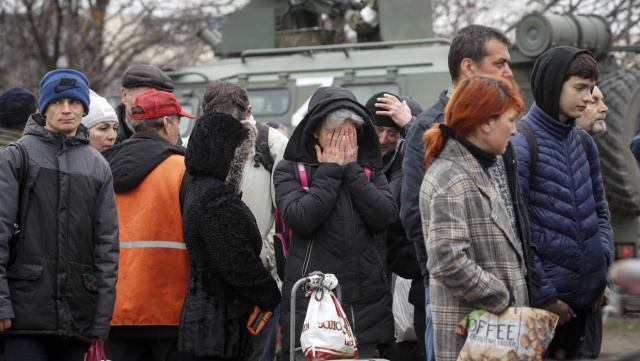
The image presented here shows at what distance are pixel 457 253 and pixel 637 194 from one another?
670cm

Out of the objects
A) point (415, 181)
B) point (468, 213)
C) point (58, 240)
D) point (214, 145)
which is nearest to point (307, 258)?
point (214, 145)

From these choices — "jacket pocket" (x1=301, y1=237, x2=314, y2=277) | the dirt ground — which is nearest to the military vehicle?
the dirt ground

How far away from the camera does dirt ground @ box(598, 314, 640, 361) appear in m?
10.2

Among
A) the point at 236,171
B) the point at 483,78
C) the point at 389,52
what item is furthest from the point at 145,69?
the point at 389,52

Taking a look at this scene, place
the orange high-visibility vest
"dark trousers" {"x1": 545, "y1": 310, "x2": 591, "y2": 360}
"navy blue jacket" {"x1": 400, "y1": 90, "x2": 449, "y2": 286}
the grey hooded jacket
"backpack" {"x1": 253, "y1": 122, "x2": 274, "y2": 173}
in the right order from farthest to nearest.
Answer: "backpack" {"x1": 253, "y1": 122, "x2": 274, "y2": 173}
the orange high-visibility vest
"dark trousers" {"x1": 545, "y1": 310, "x2": 591, "y2": 360}
the grey hooded jacket
"navy blue jacket" {"x1": 400, "y1": 90, "x2": 449, "y2": 286}

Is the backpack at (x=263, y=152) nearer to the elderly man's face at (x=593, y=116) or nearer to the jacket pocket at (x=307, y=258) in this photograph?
the jacket pocket at (x=307, y=258)

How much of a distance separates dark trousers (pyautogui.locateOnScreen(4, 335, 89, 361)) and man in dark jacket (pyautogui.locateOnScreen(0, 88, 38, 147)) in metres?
1.59

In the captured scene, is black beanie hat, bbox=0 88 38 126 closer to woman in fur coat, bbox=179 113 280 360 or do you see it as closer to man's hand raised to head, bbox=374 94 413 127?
woman in fur coat, bbox=179 113 280 360

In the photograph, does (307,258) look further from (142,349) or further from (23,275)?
→ (23,275)

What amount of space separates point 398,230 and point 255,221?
2.31 feet

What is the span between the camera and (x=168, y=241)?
5.86 m

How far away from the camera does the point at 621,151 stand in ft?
35.1

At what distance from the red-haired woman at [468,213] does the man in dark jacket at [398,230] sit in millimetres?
1186

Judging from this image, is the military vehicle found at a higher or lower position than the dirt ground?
→ higher
